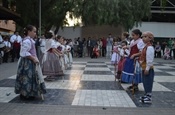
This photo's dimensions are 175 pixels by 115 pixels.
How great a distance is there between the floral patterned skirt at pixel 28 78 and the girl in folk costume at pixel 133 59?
2803 mm

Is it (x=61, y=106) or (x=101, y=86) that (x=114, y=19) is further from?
(x=61, y=106)

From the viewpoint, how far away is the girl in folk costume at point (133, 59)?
9.07 meters

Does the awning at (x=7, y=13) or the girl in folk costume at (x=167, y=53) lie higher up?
the awning at (x=7, y=13)

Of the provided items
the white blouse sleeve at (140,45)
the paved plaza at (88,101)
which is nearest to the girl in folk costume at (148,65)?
the paved plaza at (88,101)

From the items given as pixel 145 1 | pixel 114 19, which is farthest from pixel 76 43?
pixel 145 1

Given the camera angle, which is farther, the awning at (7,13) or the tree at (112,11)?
the tree at (112,11)

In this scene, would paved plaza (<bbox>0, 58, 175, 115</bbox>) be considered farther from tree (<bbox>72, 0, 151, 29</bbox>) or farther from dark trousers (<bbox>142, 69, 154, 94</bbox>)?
tree (<bbox>72, 0, 151, 29</bbox>)

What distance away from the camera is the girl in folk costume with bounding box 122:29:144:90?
29.8 ft

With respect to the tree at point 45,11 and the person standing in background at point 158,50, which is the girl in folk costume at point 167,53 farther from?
the tree at point 45,11

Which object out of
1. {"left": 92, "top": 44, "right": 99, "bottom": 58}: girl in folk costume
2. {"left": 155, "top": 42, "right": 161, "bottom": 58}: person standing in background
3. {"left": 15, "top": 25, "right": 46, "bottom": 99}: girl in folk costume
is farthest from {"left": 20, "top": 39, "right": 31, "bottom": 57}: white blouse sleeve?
{"left": 155, "top": 42, "right": 161, "bottom": 58}: person standing in background

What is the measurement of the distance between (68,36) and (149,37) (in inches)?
1146

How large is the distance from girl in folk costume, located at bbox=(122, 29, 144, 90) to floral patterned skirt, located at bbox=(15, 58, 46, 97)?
2.80 m

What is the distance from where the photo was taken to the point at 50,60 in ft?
37.2

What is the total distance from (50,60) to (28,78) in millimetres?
3452
